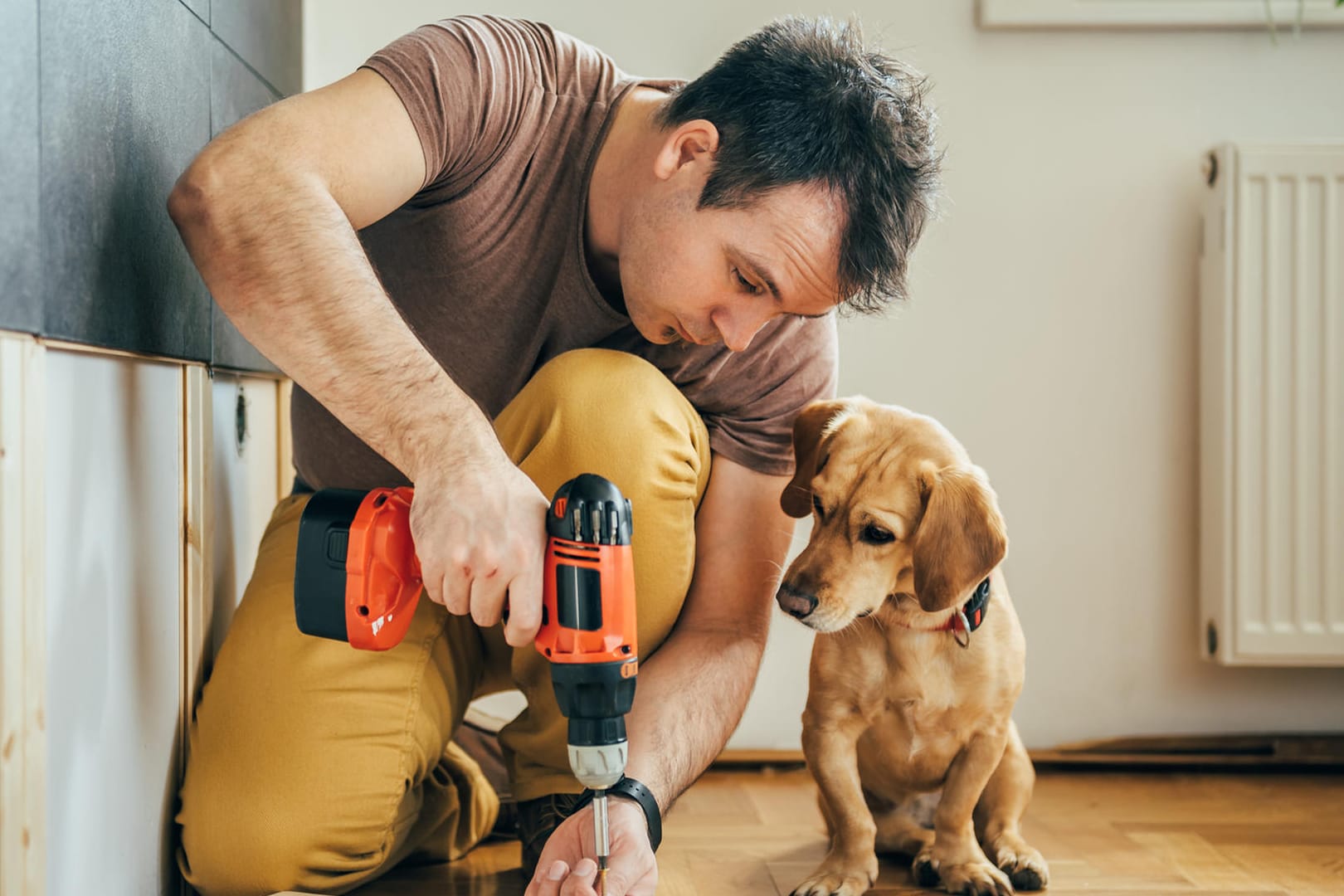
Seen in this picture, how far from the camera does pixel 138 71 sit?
111 centimetres

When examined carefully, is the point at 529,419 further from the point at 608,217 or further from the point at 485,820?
the point at 485,820

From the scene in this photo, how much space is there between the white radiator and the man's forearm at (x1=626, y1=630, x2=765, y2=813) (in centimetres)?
102

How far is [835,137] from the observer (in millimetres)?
1128

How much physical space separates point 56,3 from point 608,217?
577mm

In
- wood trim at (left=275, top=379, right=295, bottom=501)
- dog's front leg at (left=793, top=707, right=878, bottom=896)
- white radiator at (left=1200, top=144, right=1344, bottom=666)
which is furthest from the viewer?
white radiator at (left=1200, top=144, right=1344, bottom=666)

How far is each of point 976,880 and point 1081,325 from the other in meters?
1.07

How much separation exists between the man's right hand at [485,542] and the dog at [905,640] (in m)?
0.46

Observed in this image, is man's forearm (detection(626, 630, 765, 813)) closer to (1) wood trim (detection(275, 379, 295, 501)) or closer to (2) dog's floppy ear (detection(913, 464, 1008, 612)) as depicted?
(2) dog's floppy ear (detection(913, 464, 1008, 612))

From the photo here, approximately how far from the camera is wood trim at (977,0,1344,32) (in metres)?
1.94

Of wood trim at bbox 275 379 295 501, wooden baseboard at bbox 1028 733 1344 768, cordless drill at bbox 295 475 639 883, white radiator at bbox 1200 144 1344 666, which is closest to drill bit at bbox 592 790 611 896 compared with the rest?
cordless drill at bbox 295 475 639 883

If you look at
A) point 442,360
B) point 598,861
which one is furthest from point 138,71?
point 598,861

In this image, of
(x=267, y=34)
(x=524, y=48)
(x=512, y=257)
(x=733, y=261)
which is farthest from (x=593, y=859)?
(x=267, y=34)

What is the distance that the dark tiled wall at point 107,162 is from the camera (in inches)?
33.5

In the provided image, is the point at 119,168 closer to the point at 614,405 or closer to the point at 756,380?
the point at 614,405
